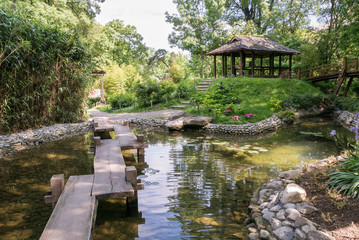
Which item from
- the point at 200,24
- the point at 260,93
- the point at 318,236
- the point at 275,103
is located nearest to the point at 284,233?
the point at 318,236

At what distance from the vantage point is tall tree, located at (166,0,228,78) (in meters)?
25.7

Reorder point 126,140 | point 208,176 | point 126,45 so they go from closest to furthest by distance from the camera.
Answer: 1. point 208,176
2. point 126,140
3. point 126,45

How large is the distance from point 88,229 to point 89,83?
995cm

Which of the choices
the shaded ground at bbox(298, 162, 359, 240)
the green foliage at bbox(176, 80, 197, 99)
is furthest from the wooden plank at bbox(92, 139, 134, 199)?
the green foliage at bbox(176, 80, 197, 99)

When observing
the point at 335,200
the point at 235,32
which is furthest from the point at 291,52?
the point at 335,200

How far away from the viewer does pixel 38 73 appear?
922cm

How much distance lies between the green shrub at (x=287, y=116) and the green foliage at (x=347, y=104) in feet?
11.7

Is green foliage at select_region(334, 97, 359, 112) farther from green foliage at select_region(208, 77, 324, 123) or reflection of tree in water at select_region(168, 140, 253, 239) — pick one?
reflection of tree in water at select_region(168, 140, 253, 239)

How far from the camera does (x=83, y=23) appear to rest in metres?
23.7

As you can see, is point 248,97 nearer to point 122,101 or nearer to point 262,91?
point 262,91

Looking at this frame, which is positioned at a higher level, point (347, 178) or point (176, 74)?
point (176, 74)

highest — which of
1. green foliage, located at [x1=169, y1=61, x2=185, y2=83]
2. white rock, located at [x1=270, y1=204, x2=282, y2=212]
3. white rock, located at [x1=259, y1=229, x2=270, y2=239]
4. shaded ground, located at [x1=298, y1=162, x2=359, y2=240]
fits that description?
green foliage, located at [x1=169, y1=61, x2=185, y2=83]

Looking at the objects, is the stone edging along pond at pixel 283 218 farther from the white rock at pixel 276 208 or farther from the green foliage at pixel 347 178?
the green foliage at pixel 347 178

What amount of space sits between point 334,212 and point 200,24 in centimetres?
2595
